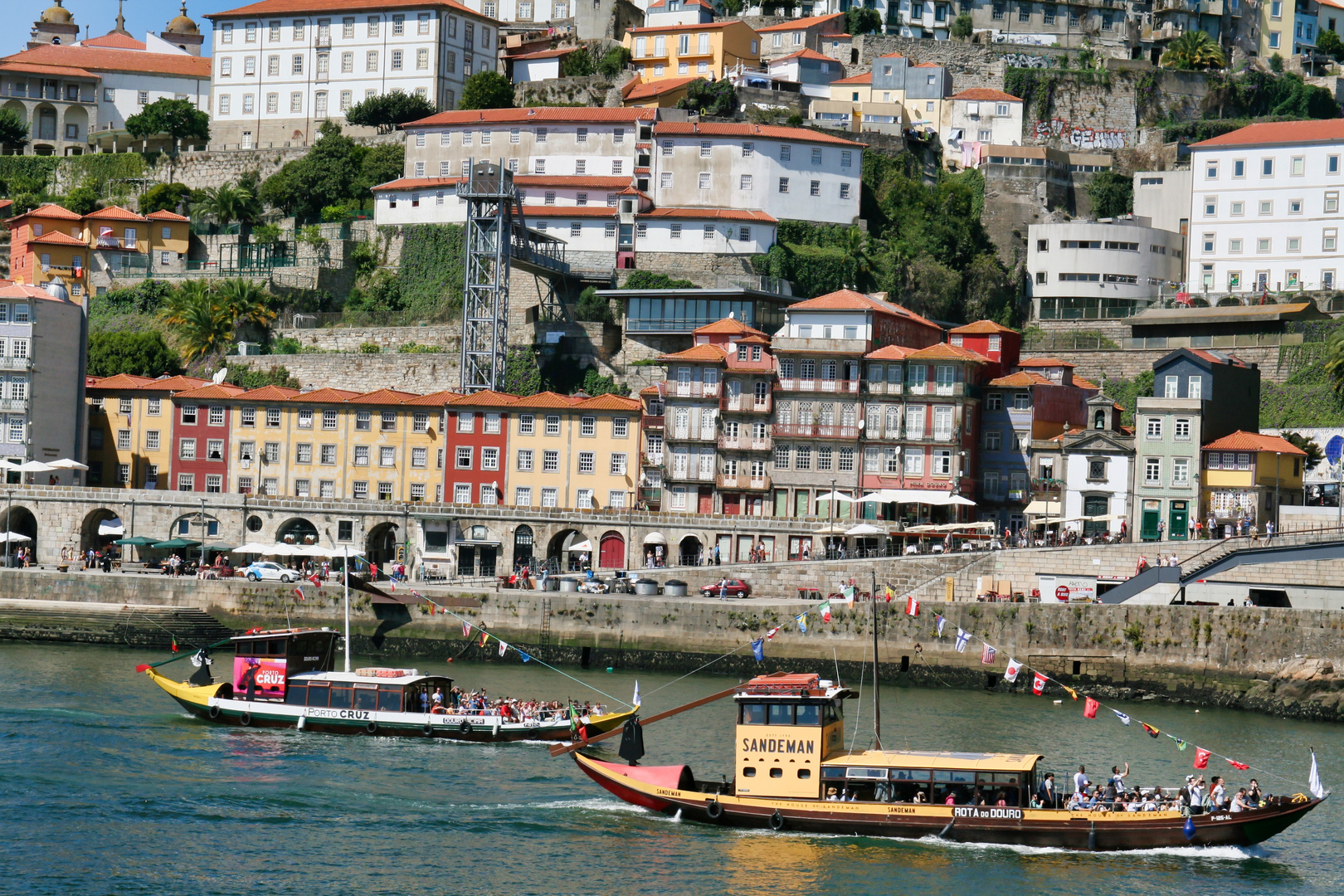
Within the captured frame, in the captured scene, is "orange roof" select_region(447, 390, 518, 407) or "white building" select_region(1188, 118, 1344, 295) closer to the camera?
"orange roof" select_region(447, 390, 518, 407)

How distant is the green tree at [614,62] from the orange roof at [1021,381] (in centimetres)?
4377

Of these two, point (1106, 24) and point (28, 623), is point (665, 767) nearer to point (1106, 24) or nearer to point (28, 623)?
point (28, 623)

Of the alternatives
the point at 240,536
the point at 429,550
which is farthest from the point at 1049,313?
the point at 240,536

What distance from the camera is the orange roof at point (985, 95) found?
358 ft

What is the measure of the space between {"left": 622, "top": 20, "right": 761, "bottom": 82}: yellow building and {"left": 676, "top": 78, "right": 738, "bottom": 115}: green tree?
7062 millimetres

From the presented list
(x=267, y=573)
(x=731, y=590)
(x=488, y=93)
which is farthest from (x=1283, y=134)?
(x=267, y=573)

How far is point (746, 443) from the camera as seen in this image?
7669 cm

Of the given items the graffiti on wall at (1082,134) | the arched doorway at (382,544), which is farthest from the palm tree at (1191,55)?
the arched doorway at (382,544)

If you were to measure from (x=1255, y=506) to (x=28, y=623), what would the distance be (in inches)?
1896

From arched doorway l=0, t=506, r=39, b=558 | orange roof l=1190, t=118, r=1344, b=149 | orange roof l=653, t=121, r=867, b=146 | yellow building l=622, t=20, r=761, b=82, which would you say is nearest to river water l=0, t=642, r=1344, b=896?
arched doorway l=0, t=506, r=39, b=558

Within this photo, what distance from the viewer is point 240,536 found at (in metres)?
77.1

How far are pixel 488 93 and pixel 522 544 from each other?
41.9 m

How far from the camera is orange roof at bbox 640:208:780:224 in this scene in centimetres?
9338

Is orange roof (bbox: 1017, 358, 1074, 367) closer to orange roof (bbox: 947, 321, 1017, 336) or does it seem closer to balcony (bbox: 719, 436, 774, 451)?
orange roof (bbox: 947, 321, 1017, 336)
